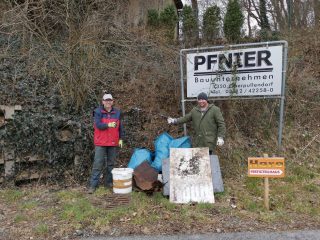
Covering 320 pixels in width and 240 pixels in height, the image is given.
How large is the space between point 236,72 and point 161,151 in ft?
7.43

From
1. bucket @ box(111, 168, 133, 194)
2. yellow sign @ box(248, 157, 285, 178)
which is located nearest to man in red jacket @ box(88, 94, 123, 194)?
bucket @ box(111, 168, 133, 194)

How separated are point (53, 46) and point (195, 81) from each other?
3762mm

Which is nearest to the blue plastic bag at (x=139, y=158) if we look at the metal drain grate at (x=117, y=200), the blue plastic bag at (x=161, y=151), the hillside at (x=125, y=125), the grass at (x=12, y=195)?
the blue plastic bag at (x=161, y=151)

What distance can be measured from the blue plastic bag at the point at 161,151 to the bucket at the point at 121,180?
0.80 meters

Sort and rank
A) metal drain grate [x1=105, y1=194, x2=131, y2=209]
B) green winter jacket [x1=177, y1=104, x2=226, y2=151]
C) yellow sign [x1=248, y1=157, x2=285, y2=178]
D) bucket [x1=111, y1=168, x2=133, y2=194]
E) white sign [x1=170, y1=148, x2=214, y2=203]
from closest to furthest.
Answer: yellow sign [x1=248, y1=157, x2=285, y2=178] < metal drain grate [x1=105, y1=194, x2=131, y2=209] < white sign [x1=170, y1=148, x2=214, y2=203] < bucket [x1=111, y1=168, x2=133, y2=194] < green winter jacket [x1=177, y1=104, x2=226, y2=151]

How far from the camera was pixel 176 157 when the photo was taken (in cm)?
645

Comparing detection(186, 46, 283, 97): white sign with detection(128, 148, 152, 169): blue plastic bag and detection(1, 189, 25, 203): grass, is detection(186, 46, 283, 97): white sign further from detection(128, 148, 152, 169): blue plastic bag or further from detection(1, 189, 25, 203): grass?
detection(1, 189, 25, 203): grass

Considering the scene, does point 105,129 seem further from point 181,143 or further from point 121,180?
point 181,143

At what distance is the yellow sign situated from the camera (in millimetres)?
5539

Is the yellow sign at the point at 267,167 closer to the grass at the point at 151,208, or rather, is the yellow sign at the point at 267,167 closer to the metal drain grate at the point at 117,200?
the grass at the point at 151,208

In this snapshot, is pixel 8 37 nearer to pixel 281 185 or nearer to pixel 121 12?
pixel 121 12

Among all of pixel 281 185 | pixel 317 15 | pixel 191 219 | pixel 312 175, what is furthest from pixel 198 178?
pixel 317 15

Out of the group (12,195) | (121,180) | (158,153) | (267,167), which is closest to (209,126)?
(158,153)

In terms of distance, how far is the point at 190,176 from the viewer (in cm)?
619
